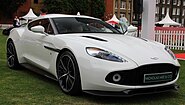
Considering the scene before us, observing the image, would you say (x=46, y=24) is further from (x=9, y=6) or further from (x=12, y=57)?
(x=9, y=6)

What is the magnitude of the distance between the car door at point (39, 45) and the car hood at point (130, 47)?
51 centimetres

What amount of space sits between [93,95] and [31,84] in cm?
140

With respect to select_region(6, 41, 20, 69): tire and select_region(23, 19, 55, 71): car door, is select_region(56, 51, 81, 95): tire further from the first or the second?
select_region(6, 41, 20, 69): tire

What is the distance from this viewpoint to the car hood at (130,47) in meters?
4.75

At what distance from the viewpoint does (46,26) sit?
20.4 ft

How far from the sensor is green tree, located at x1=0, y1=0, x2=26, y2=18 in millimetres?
53500

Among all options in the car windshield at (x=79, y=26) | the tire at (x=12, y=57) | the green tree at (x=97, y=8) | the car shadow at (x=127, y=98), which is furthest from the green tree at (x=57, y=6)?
the car shadow at (x=127, y=98)

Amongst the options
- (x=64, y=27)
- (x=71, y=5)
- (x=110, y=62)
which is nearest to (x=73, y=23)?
(x=64, y=27)

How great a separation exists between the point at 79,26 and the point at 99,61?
5.13ft

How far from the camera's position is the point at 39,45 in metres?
6.09

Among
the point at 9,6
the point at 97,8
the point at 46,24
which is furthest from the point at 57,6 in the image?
the point at 46,24

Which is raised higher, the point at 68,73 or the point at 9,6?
the point at 9,6

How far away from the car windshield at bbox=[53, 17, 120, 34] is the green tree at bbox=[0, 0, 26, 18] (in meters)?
49.2

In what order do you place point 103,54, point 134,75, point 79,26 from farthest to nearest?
point 79,26 < point 103,54 < point 134,75
